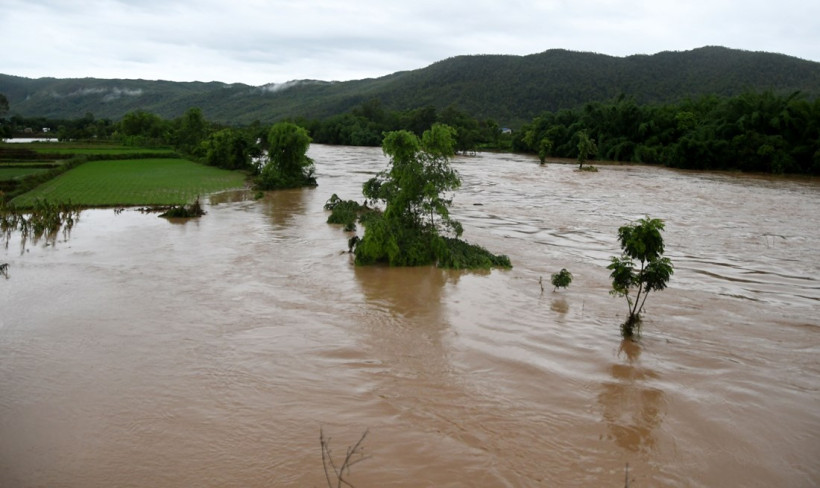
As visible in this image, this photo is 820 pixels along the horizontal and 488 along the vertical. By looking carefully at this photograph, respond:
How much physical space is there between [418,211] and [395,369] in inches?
314

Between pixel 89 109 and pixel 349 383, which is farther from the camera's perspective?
pixel 89 109

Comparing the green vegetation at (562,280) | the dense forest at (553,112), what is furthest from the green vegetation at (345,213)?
the green vegetation at (562,280)

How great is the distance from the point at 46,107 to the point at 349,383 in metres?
216

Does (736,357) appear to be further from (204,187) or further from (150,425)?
(204,187)

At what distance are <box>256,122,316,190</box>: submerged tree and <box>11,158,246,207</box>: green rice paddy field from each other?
2143 millimetres

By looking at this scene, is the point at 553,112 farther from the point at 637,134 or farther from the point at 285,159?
the point at 285,159

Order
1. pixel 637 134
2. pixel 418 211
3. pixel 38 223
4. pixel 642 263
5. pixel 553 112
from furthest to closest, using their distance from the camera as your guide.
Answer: pixel 553 112 < pixel 637 134 < pixel 38 223 < pixel 418 211 < pixel 642 263

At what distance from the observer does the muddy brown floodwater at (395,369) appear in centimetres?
651

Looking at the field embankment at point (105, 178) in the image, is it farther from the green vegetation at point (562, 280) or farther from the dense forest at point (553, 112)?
the green vegetation at point (562, 280)

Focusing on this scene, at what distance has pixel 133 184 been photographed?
31.0 metres

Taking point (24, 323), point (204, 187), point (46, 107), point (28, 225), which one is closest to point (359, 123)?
point (204, 187)

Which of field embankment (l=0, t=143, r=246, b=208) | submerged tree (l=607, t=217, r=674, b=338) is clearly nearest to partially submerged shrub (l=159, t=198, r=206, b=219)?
field embankment (l=0, t=143, r=246, b=208)

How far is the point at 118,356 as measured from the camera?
30.5ft

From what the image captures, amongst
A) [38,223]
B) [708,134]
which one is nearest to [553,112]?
[708,134]
